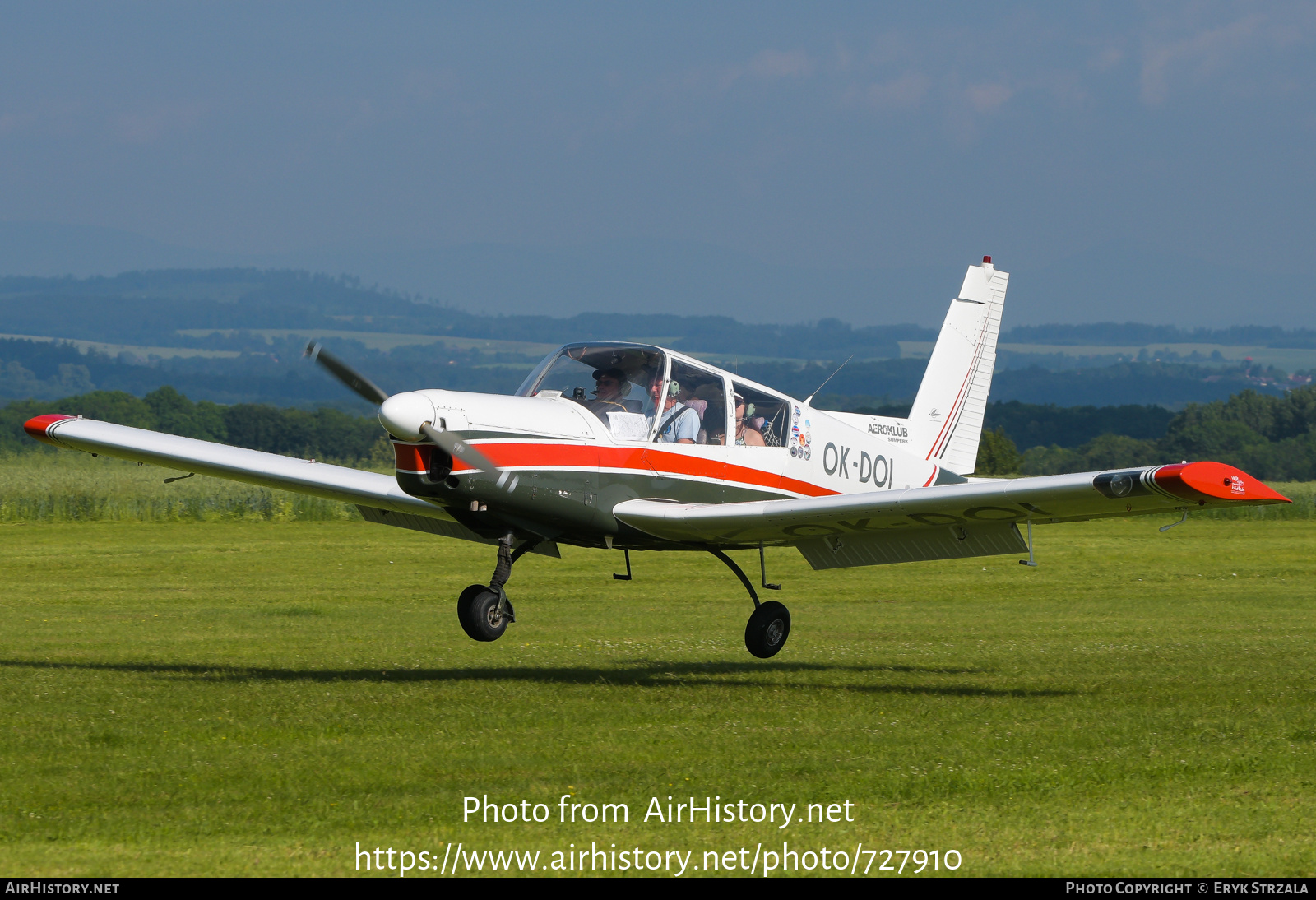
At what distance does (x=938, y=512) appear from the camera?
12.3 m

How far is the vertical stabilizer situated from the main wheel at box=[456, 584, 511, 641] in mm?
6674

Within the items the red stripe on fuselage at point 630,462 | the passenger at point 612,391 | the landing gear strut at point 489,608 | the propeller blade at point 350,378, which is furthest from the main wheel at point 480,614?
the passenger at point 612,391

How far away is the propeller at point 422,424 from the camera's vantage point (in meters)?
11.3

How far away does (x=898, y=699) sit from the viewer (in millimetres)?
12711

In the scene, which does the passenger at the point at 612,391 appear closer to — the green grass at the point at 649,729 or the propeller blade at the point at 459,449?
the propeller blade at the point at 459,449

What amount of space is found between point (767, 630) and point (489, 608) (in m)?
3.42

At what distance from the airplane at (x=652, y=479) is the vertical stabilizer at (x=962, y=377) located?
165cm

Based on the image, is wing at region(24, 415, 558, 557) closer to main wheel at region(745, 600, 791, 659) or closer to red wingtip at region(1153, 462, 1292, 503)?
main wheel at region(745, 600, 791, 659)

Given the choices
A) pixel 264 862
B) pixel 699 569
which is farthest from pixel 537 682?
pixel 699 569

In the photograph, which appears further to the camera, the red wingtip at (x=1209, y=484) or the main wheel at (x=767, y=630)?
the main wheel at (x=767, y=630)

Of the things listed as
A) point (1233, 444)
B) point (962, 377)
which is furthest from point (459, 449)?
point (1233, 444)

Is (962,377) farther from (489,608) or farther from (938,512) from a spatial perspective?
(489,608)

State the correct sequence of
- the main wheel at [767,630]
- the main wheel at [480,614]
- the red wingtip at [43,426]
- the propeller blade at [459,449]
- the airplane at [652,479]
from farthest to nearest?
the red wingtip at [43,426] < the main wheel at [767,630] < the main wheel at [480,614] < the airplane at [652,479] < the propeller blade at [459,449]

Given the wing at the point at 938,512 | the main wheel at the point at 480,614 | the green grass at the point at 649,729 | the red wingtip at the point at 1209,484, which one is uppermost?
the red wingtip at the point at 1209,484
